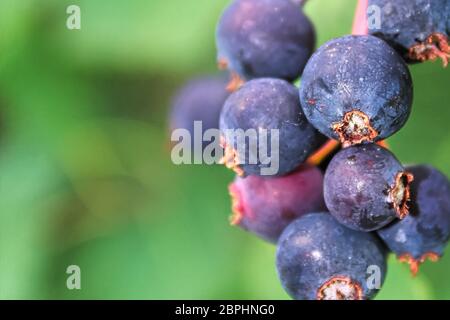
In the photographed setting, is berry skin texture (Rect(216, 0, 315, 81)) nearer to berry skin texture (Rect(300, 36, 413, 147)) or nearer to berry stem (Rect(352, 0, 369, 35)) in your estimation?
berry stem (Rect(352, 0, 369, 35))

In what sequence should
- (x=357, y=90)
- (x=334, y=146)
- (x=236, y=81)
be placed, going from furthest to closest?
(x=236, y=81) < (x=334, y=146) < (x=357, y=90)

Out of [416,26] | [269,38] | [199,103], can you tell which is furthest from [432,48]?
[199,103]

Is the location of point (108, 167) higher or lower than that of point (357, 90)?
higher

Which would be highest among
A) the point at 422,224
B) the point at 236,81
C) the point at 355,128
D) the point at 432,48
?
the point at 236,81

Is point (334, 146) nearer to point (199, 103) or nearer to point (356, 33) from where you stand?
point (356, 33)

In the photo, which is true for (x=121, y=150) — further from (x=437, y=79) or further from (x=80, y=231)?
(x=437, y=79)

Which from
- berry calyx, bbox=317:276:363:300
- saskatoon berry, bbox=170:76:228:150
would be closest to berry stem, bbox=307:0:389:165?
berry calyx, bbox=317:276:363:300
